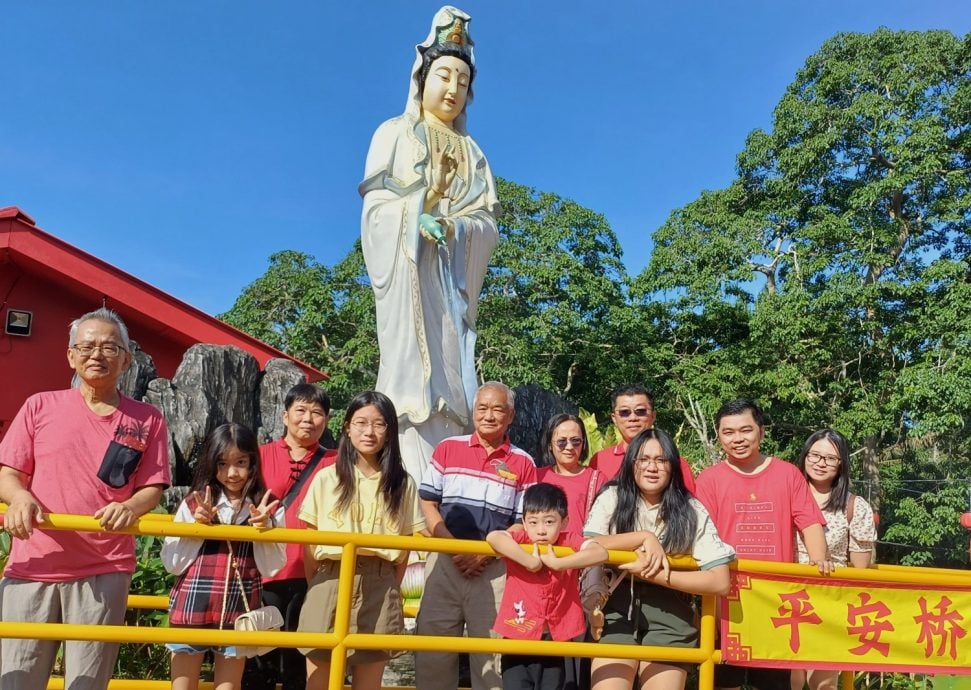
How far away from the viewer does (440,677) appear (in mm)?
3414

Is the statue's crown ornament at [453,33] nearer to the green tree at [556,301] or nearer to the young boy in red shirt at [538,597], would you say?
the young boy in red shirt at [538,597]

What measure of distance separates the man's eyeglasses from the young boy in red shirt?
785 millimetres

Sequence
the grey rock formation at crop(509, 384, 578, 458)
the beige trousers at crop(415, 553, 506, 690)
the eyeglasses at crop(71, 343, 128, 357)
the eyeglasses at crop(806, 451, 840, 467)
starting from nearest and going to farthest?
the eyeglasses at crop(71, 343, 128, 357), the beige trousers at crop(415, 553, 506, 690), the eyeglasses at crop(806, 451, 840, 467), the grey rock formation at crop(509, 384, 578, 458)

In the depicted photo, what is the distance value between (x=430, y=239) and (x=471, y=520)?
340 centimetres

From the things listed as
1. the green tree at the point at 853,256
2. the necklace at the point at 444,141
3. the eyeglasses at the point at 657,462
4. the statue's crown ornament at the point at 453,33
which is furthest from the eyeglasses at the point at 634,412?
the green tree at the point at 853,256

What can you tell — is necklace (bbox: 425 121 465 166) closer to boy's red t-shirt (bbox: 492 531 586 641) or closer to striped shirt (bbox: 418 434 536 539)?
striped shirt (bbox: 418 434 536 539)

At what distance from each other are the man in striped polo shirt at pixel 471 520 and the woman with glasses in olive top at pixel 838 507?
139 cm

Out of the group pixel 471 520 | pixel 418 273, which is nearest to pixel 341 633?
pixel 471 520

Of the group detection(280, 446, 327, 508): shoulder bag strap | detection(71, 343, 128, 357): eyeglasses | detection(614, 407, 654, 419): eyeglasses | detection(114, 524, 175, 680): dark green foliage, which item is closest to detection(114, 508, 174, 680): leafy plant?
detection(114, 524, 175, 680): dark green foliage

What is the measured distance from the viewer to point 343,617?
294cm

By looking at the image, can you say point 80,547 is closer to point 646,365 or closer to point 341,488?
point 341,488

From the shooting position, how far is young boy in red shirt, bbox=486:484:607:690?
306 centimetres

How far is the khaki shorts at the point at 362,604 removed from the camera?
3289 millimetres

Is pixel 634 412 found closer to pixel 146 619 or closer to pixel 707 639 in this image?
pixel 707 639
